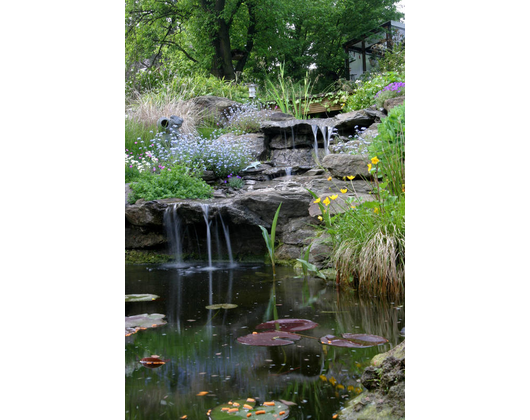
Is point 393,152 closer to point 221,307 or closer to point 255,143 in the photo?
point 221,307

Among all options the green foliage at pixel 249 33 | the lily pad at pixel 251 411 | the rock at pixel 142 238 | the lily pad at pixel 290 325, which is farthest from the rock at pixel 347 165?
the green foliage at pixel 249 33

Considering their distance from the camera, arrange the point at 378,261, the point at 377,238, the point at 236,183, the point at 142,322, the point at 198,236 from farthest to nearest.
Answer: the point at 236,183
the point at 198,236
the point at 377,238
the point at 378,261
the point at 142,322

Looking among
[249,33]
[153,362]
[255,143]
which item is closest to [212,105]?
[255,143]

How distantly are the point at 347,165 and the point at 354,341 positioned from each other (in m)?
3.92

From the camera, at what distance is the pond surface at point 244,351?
5.98ft

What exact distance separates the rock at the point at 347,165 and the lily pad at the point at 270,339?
12.2 feet

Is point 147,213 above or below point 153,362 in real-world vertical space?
above

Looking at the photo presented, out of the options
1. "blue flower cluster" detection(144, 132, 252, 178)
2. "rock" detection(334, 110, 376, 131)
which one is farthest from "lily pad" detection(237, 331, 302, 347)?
"rock" detection(334, 110, 376, 131)

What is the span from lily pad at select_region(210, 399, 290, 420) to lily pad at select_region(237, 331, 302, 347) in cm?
74

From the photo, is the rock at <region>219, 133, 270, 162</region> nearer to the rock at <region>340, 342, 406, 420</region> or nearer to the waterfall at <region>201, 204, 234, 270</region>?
the waterfall at <region>201, 204, 234, 270</region>

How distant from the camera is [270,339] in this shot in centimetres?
259

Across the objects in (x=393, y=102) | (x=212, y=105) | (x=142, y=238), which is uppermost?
(x=212, y=105)
